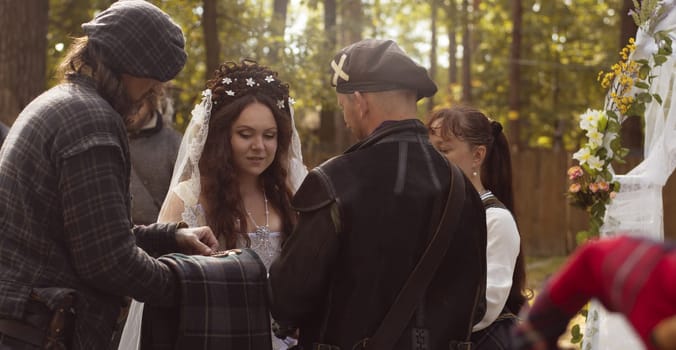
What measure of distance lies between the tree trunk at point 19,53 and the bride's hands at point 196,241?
393cm

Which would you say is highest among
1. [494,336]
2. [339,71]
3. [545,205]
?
[339,71]

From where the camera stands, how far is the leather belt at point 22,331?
301 centimetres

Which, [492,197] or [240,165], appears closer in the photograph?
[492,197]

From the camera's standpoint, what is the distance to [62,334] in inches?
119

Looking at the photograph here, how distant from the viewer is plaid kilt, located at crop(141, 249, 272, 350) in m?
3.40

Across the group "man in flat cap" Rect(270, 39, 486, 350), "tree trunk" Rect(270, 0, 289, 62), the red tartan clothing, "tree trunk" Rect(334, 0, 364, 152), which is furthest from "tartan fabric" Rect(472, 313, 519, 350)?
"tree trunk" Rect(334, 0, 364, 152)

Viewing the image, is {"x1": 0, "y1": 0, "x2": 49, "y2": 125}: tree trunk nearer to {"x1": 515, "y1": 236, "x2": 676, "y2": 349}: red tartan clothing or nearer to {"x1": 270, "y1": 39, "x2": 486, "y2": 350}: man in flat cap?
{"x1": 270, "y1": 39, "x2": 486, "y2": 350}: man in flat cap

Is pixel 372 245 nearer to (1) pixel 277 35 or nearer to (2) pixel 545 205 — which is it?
(1) pixel 277 35

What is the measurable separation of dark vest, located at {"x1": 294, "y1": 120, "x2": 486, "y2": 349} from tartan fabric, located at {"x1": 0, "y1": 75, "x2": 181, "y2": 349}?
2.08 ft

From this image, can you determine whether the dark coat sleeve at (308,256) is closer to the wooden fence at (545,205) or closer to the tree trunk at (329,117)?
the tree trunk at (329,117)

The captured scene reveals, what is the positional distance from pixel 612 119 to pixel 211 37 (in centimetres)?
775

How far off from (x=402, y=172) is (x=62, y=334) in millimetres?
1162

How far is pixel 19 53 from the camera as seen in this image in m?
7.31

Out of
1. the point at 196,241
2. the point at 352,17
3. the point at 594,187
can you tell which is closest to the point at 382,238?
the point at 196,241
